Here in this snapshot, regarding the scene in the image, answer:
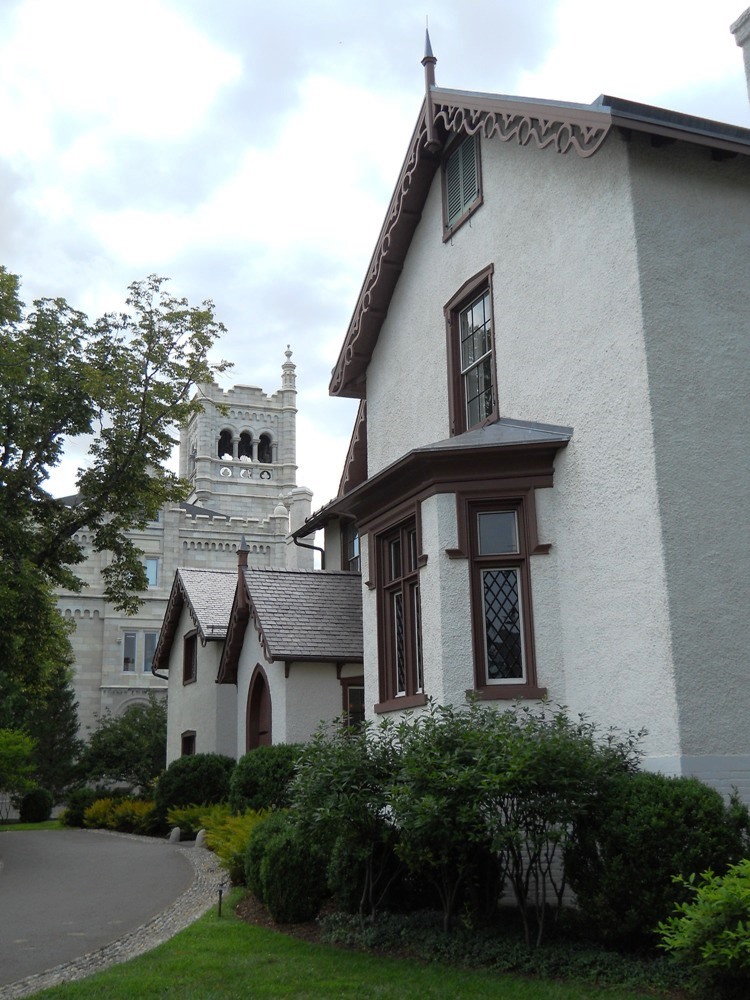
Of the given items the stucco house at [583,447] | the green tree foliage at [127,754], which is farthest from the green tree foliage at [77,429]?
the green tree foliage at [127,754]

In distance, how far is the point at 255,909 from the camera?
38.4ft

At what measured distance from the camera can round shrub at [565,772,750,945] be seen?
8297 millimetres

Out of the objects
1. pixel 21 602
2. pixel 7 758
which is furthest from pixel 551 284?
pixel 7 758

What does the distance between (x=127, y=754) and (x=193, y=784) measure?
19.9 m

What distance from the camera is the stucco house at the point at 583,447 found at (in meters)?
10.1

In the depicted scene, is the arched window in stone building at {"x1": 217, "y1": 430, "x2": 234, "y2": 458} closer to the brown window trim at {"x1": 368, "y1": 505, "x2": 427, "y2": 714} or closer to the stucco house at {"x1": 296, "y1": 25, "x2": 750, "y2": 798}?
the stucco house at {"x1": 296, "y1": 25, "x2": 750, "y2": 798}

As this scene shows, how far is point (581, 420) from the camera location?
37.8ft

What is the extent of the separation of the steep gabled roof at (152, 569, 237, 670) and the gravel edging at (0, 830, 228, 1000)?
11.9 metres

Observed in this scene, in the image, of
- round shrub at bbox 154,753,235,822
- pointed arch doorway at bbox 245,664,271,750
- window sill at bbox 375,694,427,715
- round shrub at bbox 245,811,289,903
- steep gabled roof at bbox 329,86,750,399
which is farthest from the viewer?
round shrub at bbox 154,753,235,822

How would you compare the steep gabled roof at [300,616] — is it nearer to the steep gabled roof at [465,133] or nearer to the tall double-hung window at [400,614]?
the steep gabled roof at [465,133]

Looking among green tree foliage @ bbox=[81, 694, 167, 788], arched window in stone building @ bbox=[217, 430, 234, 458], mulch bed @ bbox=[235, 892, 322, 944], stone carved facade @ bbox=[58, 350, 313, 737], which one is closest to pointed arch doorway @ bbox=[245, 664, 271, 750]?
mulch bed @ bbox=[235, 892, 322, 944]

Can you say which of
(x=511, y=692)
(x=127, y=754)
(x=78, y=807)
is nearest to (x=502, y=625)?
(x=511, y=692)

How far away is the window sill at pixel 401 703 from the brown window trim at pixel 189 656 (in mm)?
16488

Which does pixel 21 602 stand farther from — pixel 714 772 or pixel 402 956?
pixel 714 772
